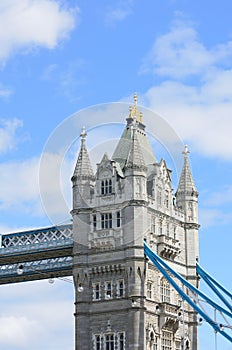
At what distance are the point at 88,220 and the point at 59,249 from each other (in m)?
5.16

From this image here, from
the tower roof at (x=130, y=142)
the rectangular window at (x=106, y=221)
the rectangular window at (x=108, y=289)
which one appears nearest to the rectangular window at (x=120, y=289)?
the rectangular window at (x=108, y=289)

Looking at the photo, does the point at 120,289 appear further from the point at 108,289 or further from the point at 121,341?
the point at 121,341

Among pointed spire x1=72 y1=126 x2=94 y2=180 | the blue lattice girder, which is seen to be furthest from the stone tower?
the blue lattice girder

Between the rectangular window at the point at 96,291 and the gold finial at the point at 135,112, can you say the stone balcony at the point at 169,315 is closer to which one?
the rectangular window at the point at 96,291

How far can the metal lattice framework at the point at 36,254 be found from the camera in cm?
10240

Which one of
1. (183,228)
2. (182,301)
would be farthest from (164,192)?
(182,301)

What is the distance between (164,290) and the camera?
9819cm

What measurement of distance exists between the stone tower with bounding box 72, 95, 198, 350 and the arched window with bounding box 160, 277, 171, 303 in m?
0.10

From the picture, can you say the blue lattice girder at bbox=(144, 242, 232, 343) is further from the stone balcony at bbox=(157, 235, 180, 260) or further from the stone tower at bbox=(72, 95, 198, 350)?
the stone balcony at bbox=(157, 235, 180, 260)

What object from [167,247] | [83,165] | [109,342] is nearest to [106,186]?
[83,165]

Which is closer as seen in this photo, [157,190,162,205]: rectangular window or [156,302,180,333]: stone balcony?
[156,302,180,333]: stone balcony

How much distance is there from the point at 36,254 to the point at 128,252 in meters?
14.1

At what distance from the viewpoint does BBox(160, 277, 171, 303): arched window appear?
320ft

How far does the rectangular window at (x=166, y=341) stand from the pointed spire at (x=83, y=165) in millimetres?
17713
